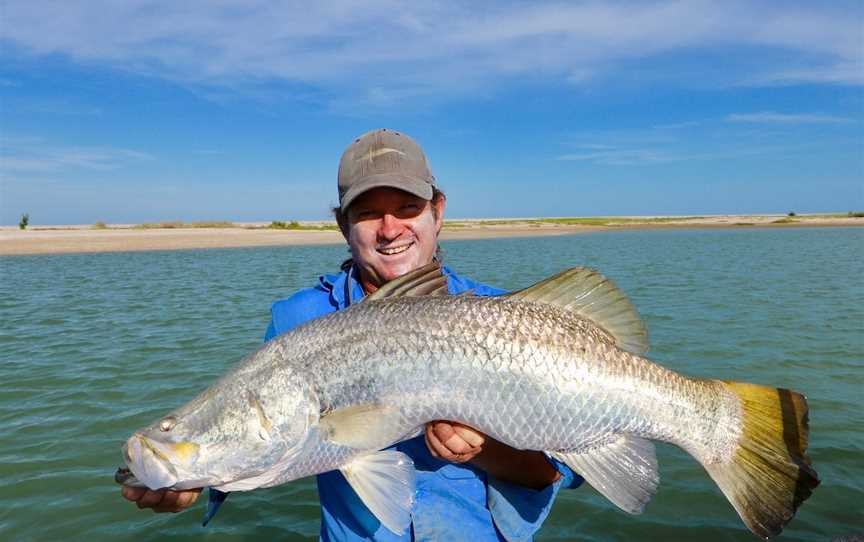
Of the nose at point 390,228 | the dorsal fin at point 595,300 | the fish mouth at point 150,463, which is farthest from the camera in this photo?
the nose at point 390,228

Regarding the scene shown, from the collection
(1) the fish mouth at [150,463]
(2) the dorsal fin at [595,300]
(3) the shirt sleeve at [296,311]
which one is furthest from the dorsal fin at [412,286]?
(1) the fish mouth at [150,463]

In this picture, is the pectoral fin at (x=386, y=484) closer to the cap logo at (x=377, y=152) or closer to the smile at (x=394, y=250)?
the smile at (x=394, y=250)

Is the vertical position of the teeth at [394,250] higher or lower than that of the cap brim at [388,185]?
lower

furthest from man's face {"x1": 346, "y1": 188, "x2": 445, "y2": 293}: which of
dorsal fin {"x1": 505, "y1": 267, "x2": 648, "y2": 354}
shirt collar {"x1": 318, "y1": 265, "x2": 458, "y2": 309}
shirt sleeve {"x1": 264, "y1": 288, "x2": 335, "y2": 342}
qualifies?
dorsal fin {"x1": 505, "y1": 267, "x2": 648, "y2": 354}

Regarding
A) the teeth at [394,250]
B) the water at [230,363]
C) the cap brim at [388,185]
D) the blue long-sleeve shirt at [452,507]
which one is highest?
the cap brim at [388,185]

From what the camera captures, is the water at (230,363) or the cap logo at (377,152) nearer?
the cap logo at (377,152)

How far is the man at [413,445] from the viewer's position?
8.86ft

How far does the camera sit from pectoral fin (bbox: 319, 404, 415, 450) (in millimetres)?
2482

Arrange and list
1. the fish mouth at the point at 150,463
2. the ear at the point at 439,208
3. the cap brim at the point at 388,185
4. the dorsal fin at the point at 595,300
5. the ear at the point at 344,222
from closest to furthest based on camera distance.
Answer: the fish mouth at the point at 150,463 → the dorsal fin at the point at 595,300 → the cap brim at the point at 388,185 → the ear at the point at 344,222 → the ear at the point at 439,208

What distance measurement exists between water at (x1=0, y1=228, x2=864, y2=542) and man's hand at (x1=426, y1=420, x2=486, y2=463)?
315cm

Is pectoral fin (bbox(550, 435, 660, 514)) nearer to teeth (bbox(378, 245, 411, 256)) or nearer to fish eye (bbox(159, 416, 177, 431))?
teeth (bbox(378, 245, 411, 256))

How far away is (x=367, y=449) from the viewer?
255cm

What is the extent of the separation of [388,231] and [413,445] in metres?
1.10

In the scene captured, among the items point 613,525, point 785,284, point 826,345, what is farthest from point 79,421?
point 785,284
